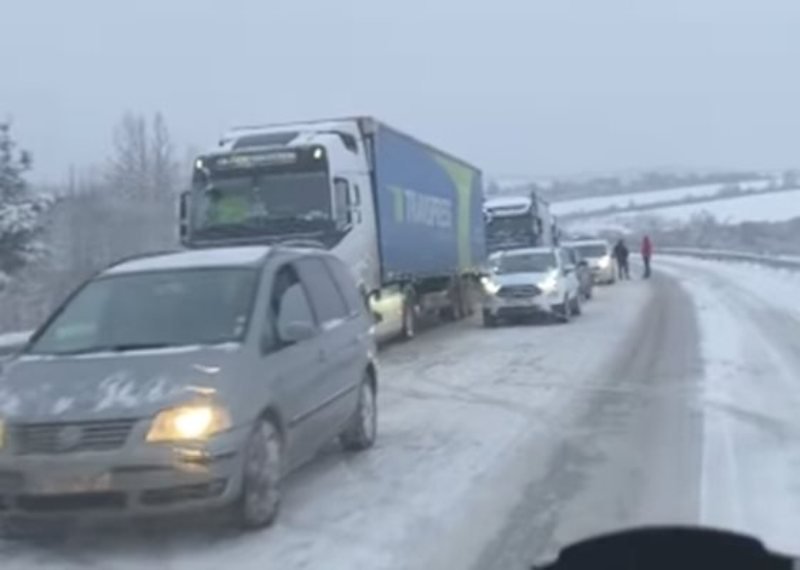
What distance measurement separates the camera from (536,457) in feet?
36.6

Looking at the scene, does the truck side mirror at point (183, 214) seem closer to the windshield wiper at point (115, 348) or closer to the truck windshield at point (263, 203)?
the truck windshield at point (263, 203)

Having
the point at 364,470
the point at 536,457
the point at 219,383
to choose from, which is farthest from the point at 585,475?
the point at 219,383

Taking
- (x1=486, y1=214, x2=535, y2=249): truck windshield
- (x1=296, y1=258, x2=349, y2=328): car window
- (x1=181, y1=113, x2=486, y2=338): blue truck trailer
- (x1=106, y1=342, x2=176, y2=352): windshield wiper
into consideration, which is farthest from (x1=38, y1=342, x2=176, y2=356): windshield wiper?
(x1=486, y1=214, x2=535, y2=249): truck windshield

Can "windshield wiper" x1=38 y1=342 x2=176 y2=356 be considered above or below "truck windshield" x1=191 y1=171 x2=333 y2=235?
below

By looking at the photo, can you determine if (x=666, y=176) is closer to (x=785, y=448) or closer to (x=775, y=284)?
(x=775, y=284)

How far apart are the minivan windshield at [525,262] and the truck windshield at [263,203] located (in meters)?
9.90

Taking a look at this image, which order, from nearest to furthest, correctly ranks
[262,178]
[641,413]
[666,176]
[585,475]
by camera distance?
[585,475] → [641,413] → [262,178] → [666,176]

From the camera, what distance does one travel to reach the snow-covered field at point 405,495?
7.98m

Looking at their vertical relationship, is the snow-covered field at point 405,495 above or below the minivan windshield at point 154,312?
below

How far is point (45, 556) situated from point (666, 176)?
446 ft

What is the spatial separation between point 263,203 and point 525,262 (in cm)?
1116

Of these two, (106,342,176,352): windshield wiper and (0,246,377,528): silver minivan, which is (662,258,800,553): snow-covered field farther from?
(106,342,176,352): windshield wiper

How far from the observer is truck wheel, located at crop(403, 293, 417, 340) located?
1041 inches

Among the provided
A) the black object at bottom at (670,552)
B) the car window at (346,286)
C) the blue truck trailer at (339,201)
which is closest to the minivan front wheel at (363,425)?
the car window at (346,286)
